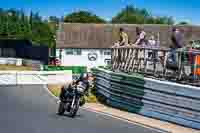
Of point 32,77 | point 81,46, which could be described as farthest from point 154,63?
point 81,46

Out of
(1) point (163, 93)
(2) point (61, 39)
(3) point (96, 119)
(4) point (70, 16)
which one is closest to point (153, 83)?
(1) point (163, 93)

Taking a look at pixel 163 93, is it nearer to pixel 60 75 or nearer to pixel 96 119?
pixel 96 119

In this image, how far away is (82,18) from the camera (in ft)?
406

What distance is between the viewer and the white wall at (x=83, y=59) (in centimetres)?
7669

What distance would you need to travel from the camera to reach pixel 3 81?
3475cm

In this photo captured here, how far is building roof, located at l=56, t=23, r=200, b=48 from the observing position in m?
80.2

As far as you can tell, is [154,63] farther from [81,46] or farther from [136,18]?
[136,18]

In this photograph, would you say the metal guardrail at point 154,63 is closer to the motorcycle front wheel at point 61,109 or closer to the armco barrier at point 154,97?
the armco barrier at point 154,97

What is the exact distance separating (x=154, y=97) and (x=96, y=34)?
65.1 m

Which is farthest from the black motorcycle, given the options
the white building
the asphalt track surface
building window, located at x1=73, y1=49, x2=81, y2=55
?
building window, located at x1=73, y1=49, x2=81, y2=55

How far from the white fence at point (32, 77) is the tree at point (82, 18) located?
85.3m

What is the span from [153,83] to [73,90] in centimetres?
253

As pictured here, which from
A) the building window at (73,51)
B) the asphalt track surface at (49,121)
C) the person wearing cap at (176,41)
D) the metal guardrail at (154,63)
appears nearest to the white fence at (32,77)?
the metal guardrail at (154,63)

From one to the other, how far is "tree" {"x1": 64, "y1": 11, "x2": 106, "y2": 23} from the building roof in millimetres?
39197
